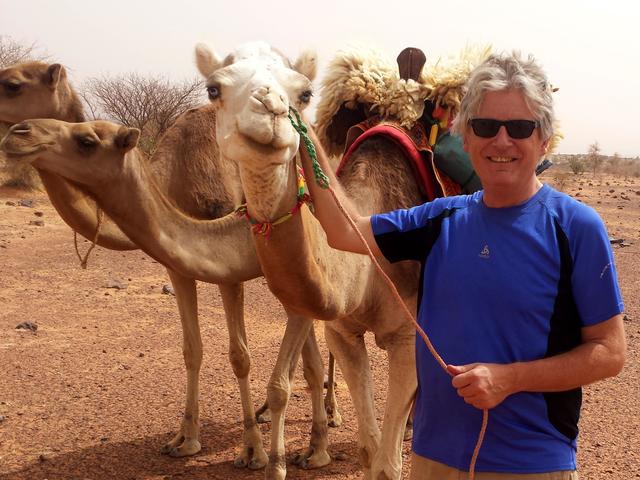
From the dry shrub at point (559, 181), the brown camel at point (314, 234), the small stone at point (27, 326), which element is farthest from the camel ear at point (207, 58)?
the dry shrub at point (559, 181)

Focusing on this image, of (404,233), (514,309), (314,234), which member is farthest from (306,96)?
(514,309)

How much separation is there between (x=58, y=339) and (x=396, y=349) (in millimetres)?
4974

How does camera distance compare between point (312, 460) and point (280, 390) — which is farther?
point (312, 460)

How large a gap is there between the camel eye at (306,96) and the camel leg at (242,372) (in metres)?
2.31

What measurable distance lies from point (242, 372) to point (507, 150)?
3553 millimetres

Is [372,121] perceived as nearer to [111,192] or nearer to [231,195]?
[231,195]

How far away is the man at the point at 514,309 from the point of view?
2.08m

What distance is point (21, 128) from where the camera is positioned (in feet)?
12.3

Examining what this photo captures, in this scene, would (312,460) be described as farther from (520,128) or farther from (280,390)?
(520,128)

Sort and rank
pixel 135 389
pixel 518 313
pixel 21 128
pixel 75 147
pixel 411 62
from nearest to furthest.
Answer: pixel 518 313 < pixel 21 128 < pixel 75 147 < pixel 411 62 < pixel 135 389

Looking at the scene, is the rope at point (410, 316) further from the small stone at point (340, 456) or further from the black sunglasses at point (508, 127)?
the small stone at point (340, 456)

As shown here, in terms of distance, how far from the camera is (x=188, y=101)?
63.3 feet

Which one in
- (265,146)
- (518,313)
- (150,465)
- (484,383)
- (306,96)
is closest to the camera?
(484,383)

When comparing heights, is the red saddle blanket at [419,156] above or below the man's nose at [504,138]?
below
